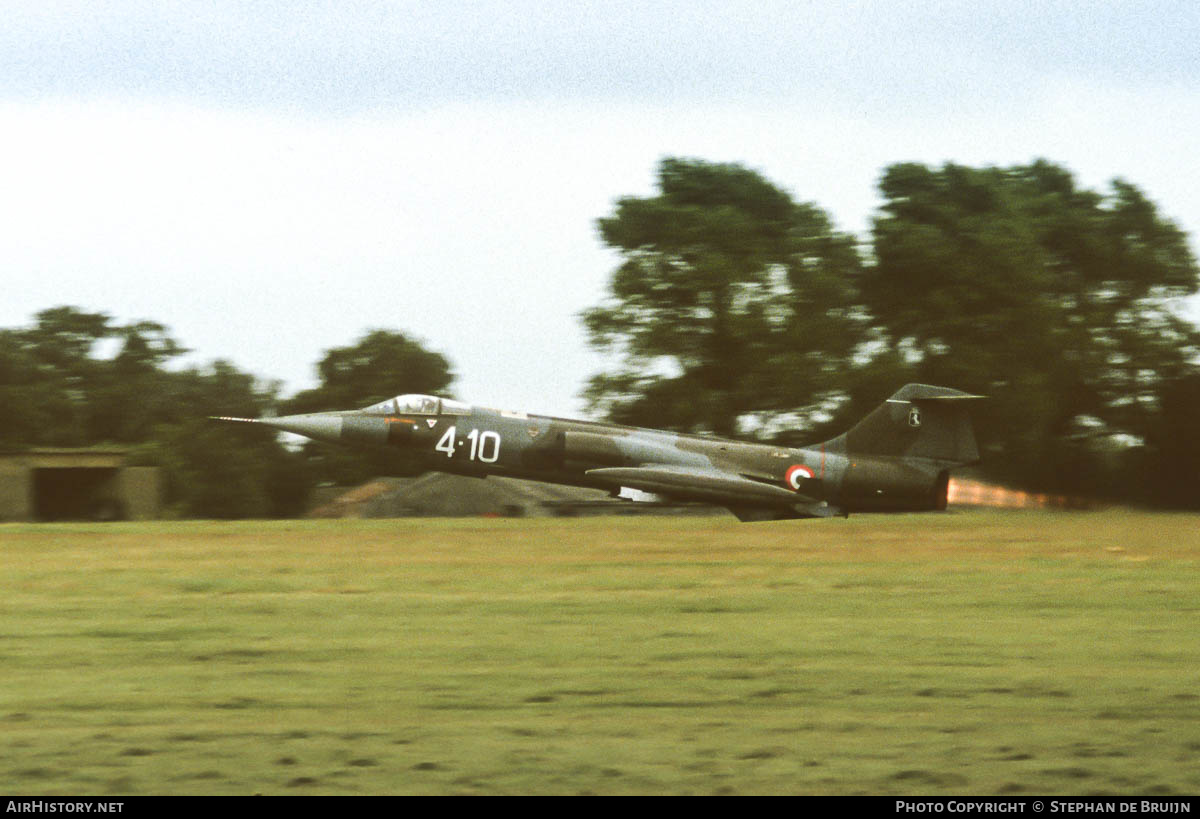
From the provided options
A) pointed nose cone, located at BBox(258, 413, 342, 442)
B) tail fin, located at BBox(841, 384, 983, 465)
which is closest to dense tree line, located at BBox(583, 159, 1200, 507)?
tail fin, located at BBox(841, 384, 983, 465)

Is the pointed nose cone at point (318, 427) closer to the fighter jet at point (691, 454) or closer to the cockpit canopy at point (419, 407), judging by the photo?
the fighter jet at point (691, 454)

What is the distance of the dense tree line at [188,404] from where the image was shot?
2116 inches

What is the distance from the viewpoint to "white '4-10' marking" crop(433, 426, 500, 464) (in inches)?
1000

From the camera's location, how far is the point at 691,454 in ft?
85.8

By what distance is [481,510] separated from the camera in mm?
57344

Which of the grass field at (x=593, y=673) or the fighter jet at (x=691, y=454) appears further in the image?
the fighter jet at (x=691, y=454)

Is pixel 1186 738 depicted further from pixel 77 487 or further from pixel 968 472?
pixel 77 487

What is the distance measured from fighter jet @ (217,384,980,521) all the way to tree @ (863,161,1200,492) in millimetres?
13050

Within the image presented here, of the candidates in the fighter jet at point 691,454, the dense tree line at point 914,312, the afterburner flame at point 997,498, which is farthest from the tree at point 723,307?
the fighter jet at point 691,454

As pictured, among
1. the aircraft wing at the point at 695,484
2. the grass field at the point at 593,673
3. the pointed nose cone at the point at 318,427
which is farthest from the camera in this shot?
the pointed nose cone at the point at 318,427

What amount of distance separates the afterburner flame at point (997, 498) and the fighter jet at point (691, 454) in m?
5.49

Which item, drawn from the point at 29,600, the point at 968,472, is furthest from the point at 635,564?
the point at 968,472

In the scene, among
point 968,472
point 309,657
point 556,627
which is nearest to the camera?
point 309,657
